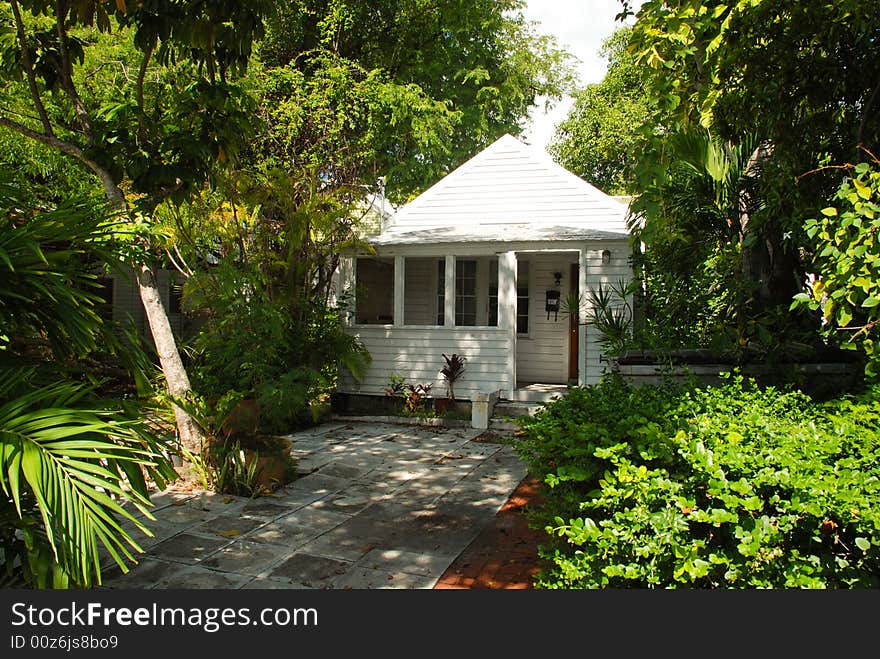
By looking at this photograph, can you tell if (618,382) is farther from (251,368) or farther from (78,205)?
(251,368)

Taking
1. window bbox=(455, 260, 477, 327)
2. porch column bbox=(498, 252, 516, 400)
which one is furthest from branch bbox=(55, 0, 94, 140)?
window bbox=(455, 260, 477, 327)

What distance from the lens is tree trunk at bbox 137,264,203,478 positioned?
6684 mm

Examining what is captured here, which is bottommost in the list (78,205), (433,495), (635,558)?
(433,495)

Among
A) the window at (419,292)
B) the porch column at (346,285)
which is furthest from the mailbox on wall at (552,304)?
the porch column at (346,285)

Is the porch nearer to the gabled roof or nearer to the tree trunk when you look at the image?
the gabled roof

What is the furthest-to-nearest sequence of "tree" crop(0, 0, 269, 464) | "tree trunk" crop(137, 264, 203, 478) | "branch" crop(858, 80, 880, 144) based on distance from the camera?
"tree trunk" crop(137, 264, 203, 478), "tree" crop(0, 0, 269, 464), "branch" crop(858, 80, 880, 144)

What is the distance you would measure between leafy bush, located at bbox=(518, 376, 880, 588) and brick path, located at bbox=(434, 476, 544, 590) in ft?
3.03

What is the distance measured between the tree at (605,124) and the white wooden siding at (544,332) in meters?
9.73

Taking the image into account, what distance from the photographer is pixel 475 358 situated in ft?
36.3

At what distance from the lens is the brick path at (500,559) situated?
4.26 meters

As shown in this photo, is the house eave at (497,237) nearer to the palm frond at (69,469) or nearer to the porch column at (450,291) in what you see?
the porch column at (450,291)

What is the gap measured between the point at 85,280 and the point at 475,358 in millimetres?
8368

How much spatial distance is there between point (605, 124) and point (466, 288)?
12.5 m

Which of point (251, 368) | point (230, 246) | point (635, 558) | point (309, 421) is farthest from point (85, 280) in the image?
point (309, 421)
